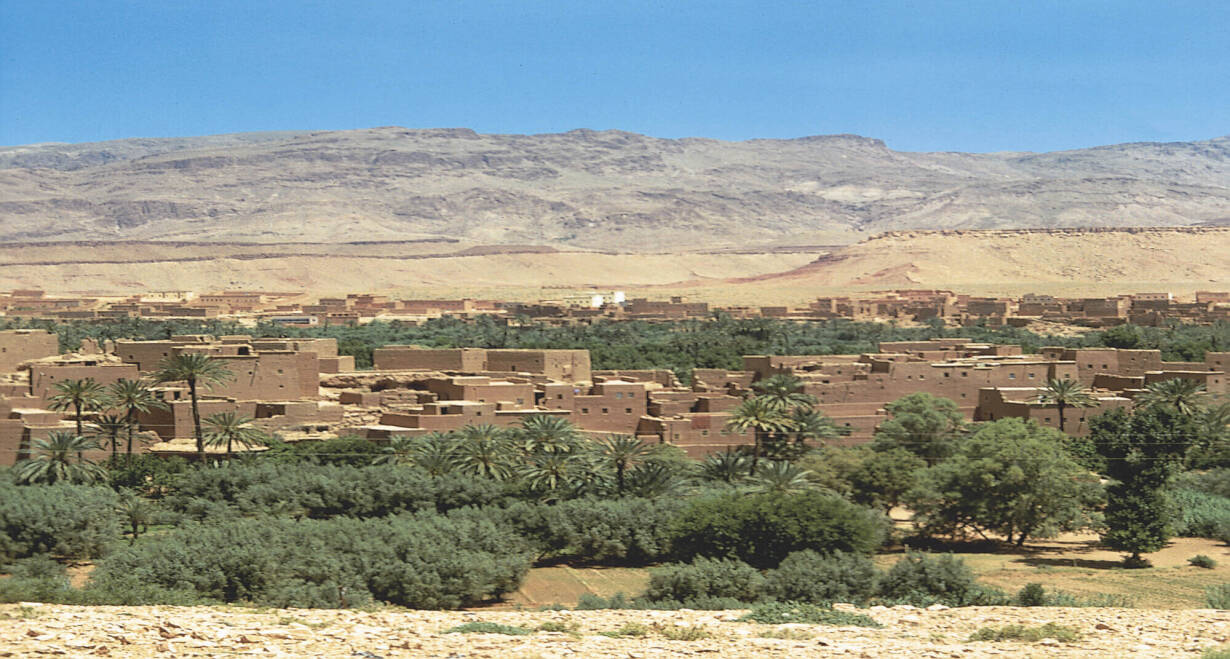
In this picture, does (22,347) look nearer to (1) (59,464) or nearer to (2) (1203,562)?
(1) (59,464)

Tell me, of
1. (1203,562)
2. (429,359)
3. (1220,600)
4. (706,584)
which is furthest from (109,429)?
(1220,600)

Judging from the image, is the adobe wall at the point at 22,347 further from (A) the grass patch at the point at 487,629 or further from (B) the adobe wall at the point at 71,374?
(A) the grass patch at the point at 487,629

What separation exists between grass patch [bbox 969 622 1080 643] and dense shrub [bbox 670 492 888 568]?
1178 cm

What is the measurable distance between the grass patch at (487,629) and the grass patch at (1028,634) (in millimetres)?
4343

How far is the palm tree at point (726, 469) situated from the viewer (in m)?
36.2

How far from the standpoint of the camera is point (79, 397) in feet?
121

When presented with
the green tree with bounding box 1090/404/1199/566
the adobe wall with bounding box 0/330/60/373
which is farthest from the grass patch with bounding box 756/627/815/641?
the adobe wall with bounding box 0/330/60/373

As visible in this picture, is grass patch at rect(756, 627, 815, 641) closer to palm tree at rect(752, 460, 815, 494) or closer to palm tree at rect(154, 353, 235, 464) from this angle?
palm tree at rect(752, 460, 815, 494)

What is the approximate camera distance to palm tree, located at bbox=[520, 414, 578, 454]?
3550 cm

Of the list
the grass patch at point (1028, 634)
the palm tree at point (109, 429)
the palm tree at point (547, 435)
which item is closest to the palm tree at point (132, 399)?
the palm tree at point (109, 429)

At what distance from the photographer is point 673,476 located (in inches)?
1390

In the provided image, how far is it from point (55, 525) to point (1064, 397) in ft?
91.5

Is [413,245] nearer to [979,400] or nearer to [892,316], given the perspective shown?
[892,316]

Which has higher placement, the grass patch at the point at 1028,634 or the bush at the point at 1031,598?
the grass patch at the point at 1028,634
